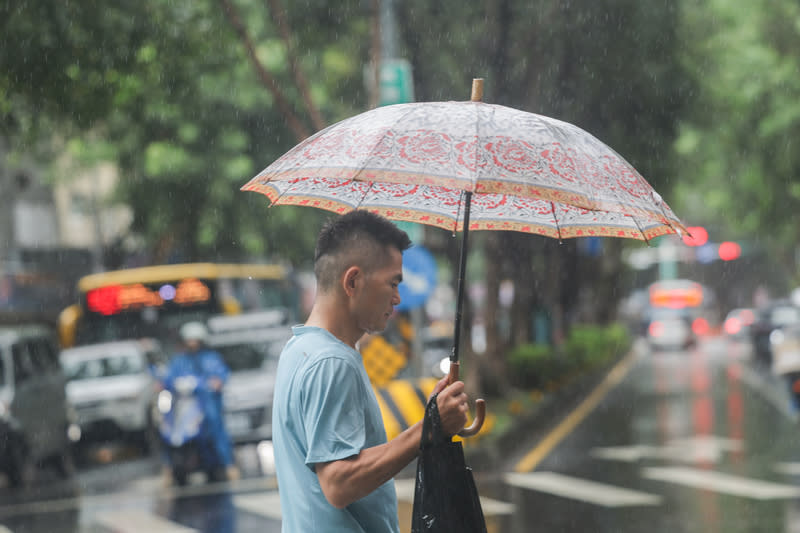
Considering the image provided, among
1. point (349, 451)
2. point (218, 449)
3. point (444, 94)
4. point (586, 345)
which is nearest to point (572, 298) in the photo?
A: point (586, 345)

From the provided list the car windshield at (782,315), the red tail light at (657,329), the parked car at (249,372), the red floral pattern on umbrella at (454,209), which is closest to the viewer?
the red floral pattern on umbrella at (454,209)

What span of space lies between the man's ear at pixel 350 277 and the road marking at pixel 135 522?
6716 mm

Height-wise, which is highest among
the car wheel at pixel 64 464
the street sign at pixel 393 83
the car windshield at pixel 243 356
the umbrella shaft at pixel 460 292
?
the street sign at pixel 393 83

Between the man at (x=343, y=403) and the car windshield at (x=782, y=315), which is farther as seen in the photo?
the car windshield at (x=782, y=315)

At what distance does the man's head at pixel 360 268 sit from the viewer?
291 cm

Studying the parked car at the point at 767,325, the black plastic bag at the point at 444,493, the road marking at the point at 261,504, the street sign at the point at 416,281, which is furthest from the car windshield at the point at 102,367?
the parked car at the point at 767,325

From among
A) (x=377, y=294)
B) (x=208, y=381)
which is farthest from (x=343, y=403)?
(x=208, y=381)

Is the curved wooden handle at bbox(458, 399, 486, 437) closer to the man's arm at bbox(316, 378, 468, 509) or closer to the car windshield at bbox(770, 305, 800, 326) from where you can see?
the man's arm at bbox(316, 378, 468, 509)

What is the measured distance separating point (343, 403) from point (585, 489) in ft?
27.2

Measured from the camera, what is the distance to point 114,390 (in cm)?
1725

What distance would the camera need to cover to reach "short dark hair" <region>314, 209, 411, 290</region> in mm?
2914

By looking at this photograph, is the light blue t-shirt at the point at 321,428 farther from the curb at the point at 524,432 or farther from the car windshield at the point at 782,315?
the car windshield at the point at 782,315

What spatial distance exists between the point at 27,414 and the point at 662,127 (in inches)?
451

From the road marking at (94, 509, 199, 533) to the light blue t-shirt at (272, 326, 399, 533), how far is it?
6.63 metres
